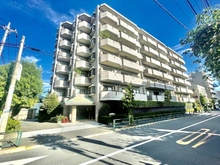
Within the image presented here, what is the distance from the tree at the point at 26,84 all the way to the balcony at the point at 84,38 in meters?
9.61

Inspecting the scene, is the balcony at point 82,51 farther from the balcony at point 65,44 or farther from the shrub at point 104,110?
the shrub at point 104,110

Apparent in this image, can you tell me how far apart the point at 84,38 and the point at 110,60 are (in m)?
8.26

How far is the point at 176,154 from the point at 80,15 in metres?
27.8

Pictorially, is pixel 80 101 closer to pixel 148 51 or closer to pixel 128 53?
pixel 128 53

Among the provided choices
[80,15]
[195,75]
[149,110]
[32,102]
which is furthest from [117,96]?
[195,75]

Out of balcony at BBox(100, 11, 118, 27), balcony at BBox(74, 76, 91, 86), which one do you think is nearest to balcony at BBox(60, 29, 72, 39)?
balcony at BBox(100, 11, 118, 27)

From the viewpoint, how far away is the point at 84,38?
2166 cm

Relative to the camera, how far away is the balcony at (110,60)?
58.2 feet

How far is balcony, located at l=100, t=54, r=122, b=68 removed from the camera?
1773 centimetres

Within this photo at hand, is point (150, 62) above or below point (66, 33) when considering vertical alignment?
below

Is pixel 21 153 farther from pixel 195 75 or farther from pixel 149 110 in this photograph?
pixel 195 75

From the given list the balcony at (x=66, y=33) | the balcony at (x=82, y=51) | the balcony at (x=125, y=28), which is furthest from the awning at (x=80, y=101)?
the balcony at (x=66, y=33)

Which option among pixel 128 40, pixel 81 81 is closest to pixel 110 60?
pixel 81 81

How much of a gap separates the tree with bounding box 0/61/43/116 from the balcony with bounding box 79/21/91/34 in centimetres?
1206
